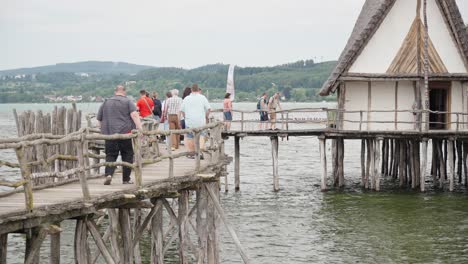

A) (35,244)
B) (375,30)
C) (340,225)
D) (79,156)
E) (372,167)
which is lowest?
(340,225)

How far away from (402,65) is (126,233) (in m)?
21.2

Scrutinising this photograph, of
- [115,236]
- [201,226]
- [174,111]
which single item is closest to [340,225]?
[174,111]

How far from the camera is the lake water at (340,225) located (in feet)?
75.8

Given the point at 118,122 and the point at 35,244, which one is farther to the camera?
the point at 118,122

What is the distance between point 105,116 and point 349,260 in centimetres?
887

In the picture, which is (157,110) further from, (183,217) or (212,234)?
(183,217)

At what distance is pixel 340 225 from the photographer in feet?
90.5

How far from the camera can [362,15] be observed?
3853cm

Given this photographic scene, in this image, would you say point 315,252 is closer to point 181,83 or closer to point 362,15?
point 362,15

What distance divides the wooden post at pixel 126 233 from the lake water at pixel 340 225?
6408mm

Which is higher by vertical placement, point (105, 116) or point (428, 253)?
point (105, 116)

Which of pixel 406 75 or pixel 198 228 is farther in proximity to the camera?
pixel 406 75

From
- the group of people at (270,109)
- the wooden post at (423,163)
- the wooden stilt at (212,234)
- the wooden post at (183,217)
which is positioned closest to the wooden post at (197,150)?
the wooden post at (183,217)

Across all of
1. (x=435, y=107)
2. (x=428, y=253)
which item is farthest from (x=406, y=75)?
(x=428, y=253)
